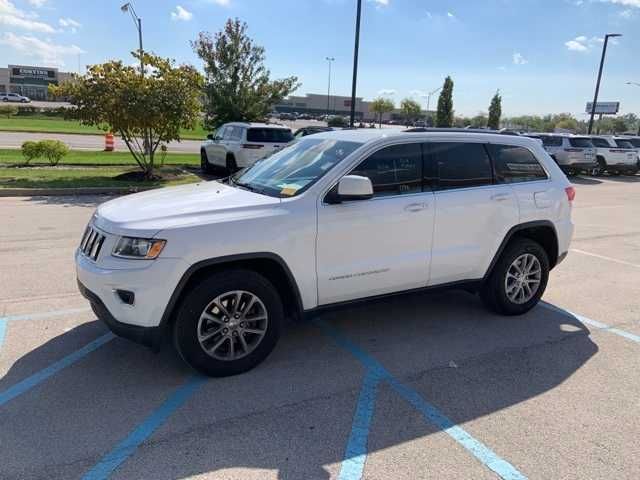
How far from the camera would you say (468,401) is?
3504 mm

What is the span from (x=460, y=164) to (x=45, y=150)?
14.7m

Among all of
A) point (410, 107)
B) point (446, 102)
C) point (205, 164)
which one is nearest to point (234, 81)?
point (205, 164)

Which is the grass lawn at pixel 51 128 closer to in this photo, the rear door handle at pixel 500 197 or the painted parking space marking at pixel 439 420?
the rear door handle at pixel 500 197

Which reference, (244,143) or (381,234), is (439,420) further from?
(244,143)

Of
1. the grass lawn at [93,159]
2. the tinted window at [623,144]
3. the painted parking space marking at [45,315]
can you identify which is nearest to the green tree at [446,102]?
the tinted window at [623,144]

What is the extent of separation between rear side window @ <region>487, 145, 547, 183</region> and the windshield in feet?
4.95

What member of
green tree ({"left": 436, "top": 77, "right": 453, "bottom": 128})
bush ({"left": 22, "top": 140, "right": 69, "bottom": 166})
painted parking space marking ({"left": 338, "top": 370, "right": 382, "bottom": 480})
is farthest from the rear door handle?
green tree ({"left": 436, "top": 77, "right": 453, "bottom": 128})

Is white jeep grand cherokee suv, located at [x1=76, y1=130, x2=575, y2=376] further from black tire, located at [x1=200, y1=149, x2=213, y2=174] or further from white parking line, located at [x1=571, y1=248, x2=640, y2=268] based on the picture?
black tire, located at [x1=200, y1=149, x2=213, y2=174]

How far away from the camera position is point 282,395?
3.51 m

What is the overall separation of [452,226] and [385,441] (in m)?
2.08

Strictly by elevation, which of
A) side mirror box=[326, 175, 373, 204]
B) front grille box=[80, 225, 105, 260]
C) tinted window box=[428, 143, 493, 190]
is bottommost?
front grille box=[80, 225, 105, 260]

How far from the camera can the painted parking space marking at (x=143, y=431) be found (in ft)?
8.89

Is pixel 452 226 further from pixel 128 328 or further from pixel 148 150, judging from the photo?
pixel 148 150

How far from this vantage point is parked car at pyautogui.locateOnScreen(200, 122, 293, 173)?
14961mm
